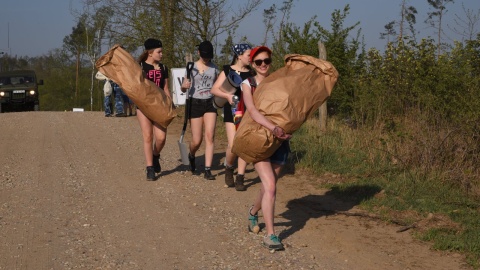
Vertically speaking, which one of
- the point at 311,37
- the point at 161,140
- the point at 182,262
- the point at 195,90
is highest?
the point at 311,37

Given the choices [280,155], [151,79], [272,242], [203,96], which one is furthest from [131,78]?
[272,242]

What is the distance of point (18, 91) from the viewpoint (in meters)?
31.4

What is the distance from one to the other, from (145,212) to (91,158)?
14.4 feet

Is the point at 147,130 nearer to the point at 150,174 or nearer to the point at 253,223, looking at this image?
the point at 150,174

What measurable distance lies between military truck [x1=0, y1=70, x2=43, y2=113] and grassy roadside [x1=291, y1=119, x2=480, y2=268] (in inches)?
824

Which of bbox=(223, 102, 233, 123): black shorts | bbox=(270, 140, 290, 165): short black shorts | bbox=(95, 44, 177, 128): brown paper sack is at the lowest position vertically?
bbox=(270, 140, 290, 165): short black shorts

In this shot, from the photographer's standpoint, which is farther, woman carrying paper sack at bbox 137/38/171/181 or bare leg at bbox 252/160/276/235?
woman carrying paper sack at bbox 137/38/171/181

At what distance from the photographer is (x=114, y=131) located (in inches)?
648

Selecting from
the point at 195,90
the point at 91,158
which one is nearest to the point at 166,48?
the point at 91,158

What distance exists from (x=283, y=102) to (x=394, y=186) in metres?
3.30

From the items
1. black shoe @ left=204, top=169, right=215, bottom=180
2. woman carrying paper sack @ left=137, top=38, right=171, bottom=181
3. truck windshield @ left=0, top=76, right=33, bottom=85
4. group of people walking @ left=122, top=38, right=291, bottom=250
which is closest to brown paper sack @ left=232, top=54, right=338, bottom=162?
group of people walking @ left=122, top=38, right=291, bottom=250

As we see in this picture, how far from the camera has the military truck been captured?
3119 centimetres

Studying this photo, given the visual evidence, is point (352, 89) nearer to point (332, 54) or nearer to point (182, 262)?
point (332, 54)

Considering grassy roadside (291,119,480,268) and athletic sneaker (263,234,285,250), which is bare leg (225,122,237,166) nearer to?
grassy roadside (291,119,480,268)
